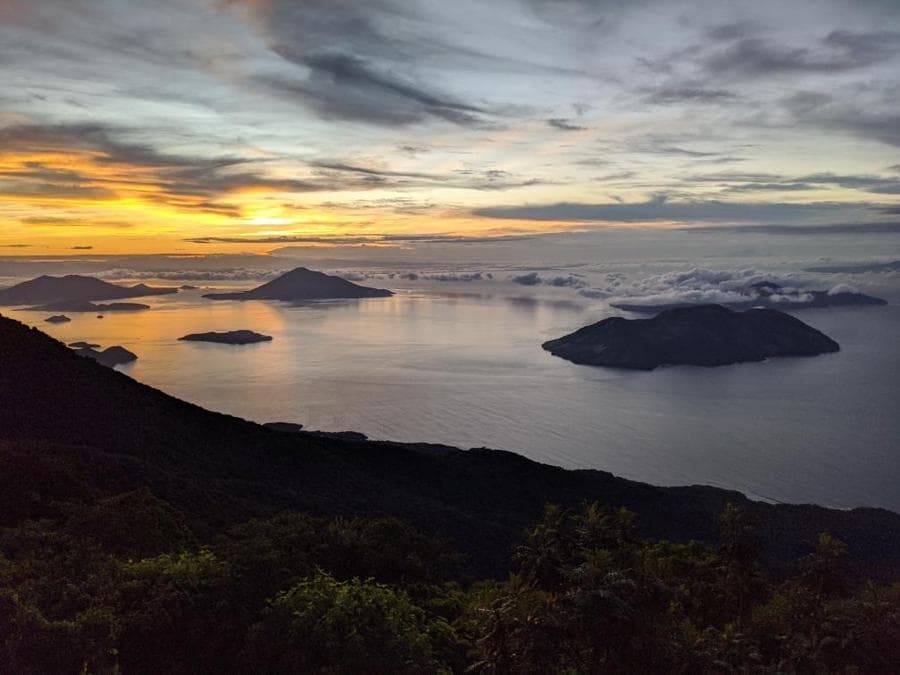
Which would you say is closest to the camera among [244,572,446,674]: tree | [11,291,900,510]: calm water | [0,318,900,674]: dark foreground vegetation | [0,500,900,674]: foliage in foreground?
[0,500,900,674]: foliage in foreground

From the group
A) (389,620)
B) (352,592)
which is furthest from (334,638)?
(352,592)

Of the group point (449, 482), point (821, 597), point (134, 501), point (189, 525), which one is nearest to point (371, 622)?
point (821, 597)

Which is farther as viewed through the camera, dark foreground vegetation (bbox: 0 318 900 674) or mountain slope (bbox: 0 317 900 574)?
mountain slope (bbox: 0 317 900 574)

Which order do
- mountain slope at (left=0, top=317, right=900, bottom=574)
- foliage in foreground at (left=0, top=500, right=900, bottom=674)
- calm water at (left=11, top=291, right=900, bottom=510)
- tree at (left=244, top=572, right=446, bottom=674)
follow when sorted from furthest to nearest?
calm water at (left=11, top=291, right=900, bottom=510) → mountain slope at (left=0, top=317, right=900, bottom=574) → tree at (left=244, top=572, right=446, bottom=674) → foliage in foreground at (left=0, top=500, right=900, bottom=674)

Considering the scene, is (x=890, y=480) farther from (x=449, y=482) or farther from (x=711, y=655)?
(x=711, y=655)

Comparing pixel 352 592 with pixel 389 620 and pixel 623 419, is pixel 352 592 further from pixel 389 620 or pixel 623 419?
pixel 623 419

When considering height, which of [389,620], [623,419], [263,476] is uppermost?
[389,620]

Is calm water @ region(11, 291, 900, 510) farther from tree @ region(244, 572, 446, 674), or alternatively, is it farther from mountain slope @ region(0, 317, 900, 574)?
tree @ region(244, 572, 446, 674)

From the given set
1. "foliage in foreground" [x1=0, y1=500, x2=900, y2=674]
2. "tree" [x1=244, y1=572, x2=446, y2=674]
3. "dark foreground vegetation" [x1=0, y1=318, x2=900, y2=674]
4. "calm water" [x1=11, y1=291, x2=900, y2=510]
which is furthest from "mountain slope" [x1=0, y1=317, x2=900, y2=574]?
"calm water" [x1=11, y1=291, x2=900, y2=510]
